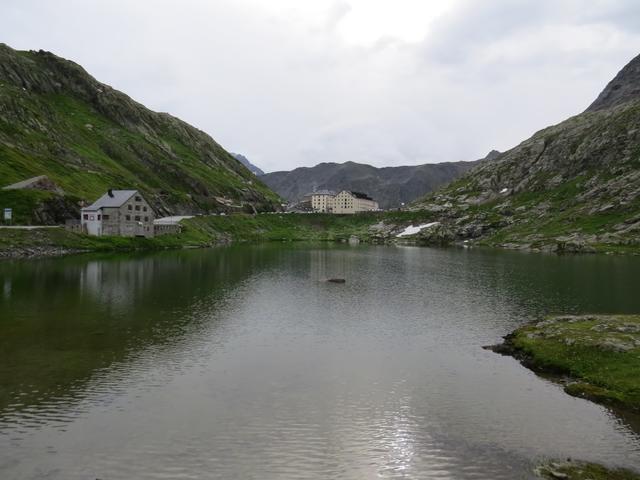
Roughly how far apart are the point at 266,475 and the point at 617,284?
95409 millimetres

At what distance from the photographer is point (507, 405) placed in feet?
120

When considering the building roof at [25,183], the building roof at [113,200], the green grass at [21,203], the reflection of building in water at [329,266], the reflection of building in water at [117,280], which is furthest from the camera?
the building roof at [113,200]

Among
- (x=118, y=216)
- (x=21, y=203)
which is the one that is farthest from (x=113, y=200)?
(x=21, y=203)

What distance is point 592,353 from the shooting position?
44.5 metres

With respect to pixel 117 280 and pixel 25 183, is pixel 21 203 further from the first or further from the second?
pixel 117 280

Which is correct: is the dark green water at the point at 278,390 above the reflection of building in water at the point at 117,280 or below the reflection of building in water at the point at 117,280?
below

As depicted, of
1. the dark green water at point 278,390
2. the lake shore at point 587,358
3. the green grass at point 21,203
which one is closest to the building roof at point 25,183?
the green grass at point 21,203

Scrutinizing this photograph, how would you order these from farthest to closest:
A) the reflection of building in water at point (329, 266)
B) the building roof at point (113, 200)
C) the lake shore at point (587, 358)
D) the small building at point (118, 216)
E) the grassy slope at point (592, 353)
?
the building roof at point (113, 200) < the small building at point (118, 216) < the reflection of building in water at point (329, 266) < the grassy slope at point (592, 353) < the lake shore at point (587, 358)

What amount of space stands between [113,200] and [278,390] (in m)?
155

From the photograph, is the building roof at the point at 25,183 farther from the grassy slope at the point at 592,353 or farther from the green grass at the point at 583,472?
the green grass at the point at 583,472

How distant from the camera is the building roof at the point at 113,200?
172 m

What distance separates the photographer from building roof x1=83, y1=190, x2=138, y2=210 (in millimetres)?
171875

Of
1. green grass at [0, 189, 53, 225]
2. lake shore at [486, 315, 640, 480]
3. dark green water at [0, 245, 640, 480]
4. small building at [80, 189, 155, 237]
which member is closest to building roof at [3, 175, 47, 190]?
green grass at [0, 189, 53, 225]

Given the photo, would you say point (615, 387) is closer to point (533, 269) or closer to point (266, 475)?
point (266, 475)
